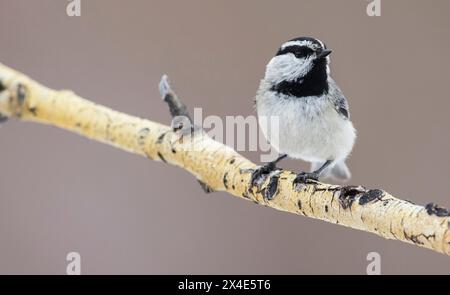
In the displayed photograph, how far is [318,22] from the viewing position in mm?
1645

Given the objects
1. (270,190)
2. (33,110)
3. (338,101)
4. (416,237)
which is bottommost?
(416,237)

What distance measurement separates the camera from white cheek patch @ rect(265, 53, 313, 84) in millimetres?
1097

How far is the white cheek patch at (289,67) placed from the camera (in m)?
1.10

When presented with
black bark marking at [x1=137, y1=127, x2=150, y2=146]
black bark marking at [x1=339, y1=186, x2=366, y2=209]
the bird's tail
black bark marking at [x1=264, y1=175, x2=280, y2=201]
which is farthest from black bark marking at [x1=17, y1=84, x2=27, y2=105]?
the bird's tail

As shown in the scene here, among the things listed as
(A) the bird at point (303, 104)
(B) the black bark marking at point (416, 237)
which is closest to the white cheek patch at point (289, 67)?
(A) the bird at point (303, 104)

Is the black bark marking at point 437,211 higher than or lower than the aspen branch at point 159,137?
lower

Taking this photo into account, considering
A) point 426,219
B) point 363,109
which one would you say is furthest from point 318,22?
point 426,219

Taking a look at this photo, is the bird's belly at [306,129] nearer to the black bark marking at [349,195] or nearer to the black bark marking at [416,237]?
the black bark marking at [349,195]

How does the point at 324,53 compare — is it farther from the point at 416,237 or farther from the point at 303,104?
the point at 416,237

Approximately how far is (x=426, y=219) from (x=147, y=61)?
1278 millimetres

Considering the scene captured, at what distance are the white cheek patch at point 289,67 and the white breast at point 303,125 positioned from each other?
1.4 inches

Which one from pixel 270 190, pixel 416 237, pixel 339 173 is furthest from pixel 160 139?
pixel 339 173

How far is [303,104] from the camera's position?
3.63ft

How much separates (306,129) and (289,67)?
0.37ft
